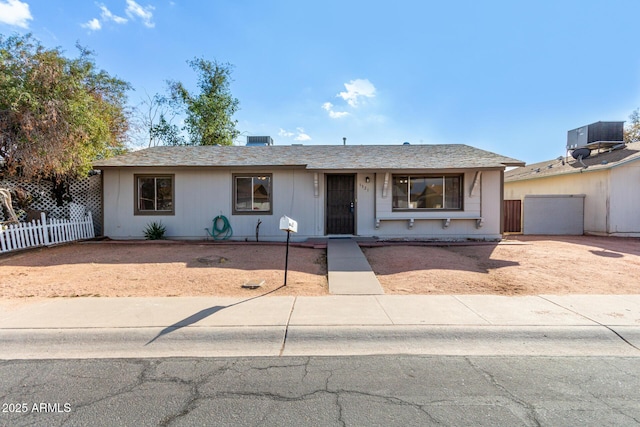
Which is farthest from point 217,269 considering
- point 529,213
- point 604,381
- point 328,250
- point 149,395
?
point 529,213

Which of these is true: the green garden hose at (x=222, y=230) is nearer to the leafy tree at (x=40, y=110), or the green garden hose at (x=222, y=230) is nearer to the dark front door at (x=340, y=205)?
the dark front door at (x=340, y=205)

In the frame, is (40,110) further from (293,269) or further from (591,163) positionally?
(591,163)

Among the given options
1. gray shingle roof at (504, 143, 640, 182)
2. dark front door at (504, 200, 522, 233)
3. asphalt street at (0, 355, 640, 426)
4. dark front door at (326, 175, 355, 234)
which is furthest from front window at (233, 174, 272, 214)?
gray shingle roof at (504, 143, 640, 182)

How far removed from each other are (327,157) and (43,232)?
9859mm

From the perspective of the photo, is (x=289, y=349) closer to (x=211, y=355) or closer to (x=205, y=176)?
(x=211, y=355)

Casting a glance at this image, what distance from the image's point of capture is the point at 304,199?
38.9 ft

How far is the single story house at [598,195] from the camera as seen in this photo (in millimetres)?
13883

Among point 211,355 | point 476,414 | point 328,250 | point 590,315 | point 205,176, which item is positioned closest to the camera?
point 476,414

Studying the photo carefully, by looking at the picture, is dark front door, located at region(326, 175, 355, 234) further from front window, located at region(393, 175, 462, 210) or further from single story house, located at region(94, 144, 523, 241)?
front window, located at region(393, 175, 462, 210)

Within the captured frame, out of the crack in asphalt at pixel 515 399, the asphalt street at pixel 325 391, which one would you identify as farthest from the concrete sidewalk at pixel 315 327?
the crack in asphalt at pixel 515 399

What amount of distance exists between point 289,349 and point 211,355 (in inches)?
34.9

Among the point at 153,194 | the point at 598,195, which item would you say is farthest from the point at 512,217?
the point at 153,194

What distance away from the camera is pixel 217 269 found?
→ 762cm

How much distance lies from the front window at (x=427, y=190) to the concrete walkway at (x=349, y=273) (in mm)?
3005
